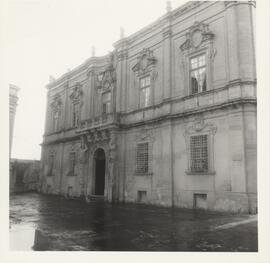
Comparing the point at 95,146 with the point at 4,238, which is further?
the point at 95,146

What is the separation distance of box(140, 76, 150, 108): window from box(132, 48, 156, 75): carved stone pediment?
57 cm

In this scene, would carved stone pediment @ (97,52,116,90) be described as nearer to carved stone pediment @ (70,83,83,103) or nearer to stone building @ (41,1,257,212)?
stone building @ (41,1,257,212)

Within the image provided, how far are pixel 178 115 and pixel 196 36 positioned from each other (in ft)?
14.1

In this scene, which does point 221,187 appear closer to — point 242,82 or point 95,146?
point 242,82

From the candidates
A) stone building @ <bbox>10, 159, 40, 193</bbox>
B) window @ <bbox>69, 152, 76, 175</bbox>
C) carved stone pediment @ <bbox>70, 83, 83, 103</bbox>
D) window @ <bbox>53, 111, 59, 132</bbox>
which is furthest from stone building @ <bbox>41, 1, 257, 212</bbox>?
stone building @ <bbox>10, 159, 40, 193</bbox>

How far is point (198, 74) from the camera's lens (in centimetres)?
1534

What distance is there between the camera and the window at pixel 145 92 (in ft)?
59.8

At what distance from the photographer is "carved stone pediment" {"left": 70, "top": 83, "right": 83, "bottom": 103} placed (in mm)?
24734

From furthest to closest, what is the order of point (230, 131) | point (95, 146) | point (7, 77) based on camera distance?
point (95, 146), point (230, 131), point (7, 77)

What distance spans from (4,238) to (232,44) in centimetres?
1208

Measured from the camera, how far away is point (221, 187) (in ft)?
43.0

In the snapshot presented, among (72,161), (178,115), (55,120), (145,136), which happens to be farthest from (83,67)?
(178,115)

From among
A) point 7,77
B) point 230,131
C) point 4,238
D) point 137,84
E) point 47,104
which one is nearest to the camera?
point 4,238

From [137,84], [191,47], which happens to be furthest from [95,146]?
[191,47]
